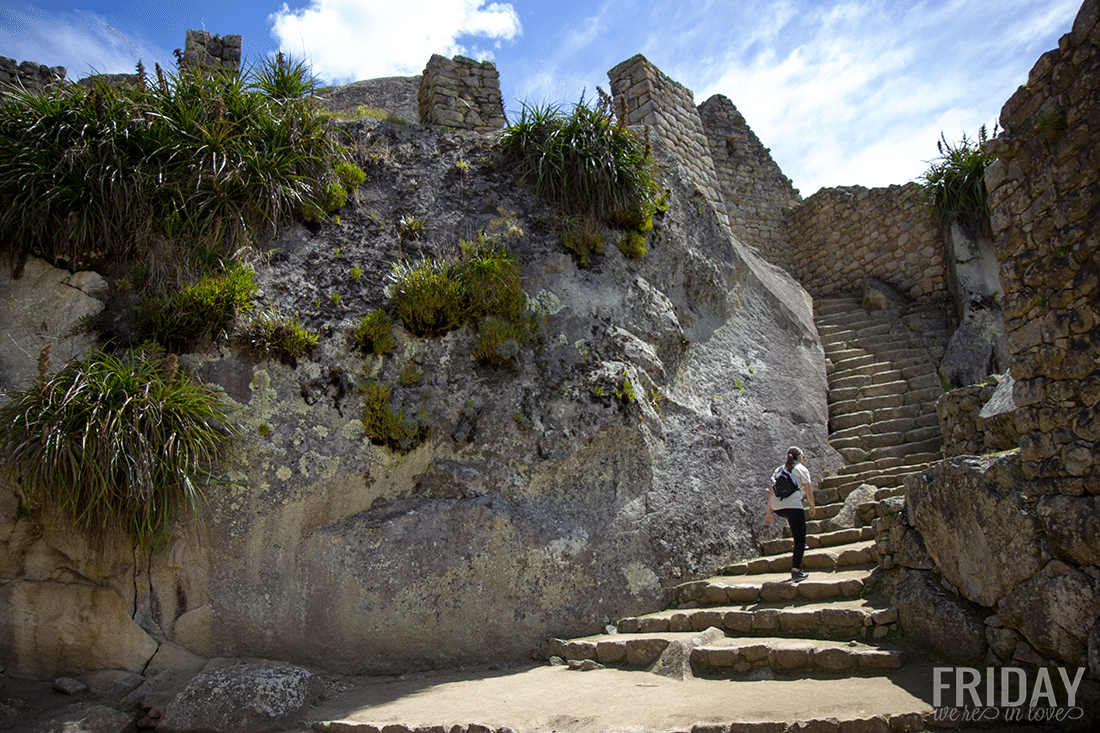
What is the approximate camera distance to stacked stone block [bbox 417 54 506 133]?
905 cm

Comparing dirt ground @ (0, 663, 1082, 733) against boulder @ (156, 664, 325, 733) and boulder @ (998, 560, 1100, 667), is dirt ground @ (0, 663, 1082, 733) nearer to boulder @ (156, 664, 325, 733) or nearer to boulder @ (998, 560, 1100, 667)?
boulder @ (156, 664, 325, 733)

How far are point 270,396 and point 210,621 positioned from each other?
1.78 metres

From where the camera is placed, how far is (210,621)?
5.20m

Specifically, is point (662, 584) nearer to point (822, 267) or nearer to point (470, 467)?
point (470, 467)

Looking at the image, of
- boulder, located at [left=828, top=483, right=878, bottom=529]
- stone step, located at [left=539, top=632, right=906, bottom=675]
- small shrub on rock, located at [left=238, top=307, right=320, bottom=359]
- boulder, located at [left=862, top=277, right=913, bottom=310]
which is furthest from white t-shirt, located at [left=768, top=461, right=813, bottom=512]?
boulder, located at [left=862, top=277, right=913, bottom=310]

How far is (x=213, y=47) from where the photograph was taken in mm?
9523

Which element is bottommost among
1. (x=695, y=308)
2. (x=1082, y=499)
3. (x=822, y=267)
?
(x=1082, y=499)

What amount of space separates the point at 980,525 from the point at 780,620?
152cm

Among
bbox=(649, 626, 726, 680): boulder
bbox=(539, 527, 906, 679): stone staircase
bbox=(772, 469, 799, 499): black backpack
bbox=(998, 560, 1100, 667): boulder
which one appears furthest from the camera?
bbox=(772, 469, 799, 499): black backpack

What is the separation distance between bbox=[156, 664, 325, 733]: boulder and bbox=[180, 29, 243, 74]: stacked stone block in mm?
7811

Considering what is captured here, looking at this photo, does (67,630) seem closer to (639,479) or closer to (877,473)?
(639,479)

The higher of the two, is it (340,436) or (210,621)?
(340,436)

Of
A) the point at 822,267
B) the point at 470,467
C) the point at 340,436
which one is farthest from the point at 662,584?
the point at 822,267

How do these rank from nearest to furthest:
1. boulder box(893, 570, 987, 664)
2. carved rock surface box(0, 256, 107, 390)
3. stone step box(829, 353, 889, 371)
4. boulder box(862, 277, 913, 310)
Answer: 1. boulder box(893, 570, 987, 664)
2. carved rock surface box(0, 256, 107, 390)
3. stone step box(829, 353, 889, 371)
4. boulder box(862, 277, 913, 310)
